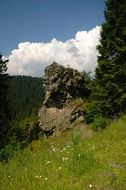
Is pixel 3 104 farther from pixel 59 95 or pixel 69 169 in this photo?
pixel 69 169

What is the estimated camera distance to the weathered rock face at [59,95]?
40.3 metres

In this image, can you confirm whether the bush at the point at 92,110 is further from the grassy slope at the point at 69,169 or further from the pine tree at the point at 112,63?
the grassy slope at the point at 69,169

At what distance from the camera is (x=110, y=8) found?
111ft

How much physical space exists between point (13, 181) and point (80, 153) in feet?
5.50

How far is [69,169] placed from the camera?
801 centimetres

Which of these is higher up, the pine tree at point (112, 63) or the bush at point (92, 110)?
the pine tree at point (112, 63)

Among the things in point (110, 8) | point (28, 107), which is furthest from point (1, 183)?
point (28, 107)

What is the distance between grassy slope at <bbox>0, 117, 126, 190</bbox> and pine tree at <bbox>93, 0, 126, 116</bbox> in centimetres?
2089

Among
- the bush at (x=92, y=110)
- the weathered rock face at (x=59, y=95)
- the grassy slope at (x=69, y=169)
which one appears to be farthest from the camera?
the weathered rock face at (x=59, y=95)

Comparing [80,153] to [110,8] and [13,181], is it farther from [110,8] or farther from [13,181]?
[110,8]

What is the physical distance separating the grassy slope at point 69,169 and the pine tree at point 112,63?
2089 centimetres

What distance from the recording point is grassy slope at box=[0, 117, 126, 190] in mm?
7328

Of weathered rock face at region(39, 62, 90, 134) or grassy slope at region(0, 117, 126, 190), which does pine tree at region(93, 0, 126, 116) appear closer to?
weathered rock face at region(39, 62, 90, 134)

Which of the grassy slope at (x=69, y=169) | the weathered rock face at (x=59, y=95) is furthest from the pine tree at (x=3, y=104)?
the grassy slope at (x=69, y=169)
